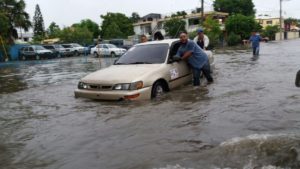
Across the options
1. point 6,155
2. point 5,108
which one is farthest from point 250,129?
point 5,108

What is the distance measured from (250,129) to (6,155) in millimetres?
3293

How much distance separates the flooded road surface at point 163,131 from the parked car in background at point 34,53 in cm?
2821

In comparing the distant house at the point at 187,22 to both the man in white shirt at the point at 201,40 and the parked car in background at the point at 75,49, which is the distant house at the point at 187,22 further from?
the man in white shirt at the point at 201,40

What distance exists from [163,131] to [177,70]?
3.58m

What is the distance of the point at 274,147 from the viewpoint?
14.5 ft

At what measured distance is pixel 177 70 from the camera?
29.6 ft

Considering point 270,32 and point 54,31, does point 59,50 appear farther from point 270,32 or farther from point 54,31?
point 270,32

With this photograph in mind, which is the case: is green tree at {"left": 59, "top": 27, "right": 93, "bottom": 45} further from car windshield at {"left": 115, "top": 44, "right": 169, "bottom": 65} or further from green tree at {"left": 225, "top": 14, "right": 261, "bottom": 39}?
car windshield at {"left": 115, "top": 44, "right": 169, "bottom": 65}

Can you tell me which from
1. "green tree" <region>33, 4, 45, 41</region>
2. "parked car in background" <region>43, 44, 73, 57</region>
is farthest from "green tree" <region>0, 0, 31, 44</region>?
"green tree" <region>33, 4, 45, 41</region>

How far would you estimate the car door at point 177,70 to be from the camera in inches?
344

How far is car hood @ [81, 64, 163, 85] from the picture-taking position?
7.73m

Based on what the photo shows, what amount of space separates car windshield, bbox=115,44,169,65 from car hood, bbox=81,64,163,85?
14.2 inches

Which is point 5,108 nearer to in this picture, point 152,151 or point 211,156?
point 152,151

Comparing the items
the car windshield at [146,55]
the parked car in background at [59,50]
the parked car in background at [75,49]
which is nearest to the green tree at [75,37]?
the parked car in background at [75,49]
